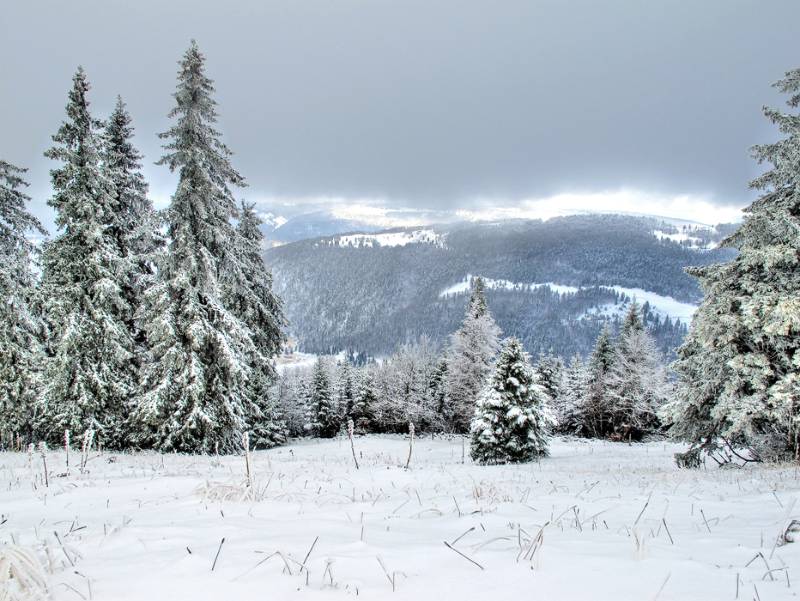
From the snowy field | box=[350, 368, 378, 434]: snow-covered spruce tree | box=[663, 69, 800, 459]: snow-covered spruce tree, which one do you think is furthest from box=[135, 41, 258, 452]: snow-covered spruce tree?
A: box=[350, 368, 378, 434]: snow-covered spruce tree

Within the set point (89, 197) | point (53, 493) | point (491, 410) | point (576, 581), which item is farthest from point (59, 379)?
point (576, 581)

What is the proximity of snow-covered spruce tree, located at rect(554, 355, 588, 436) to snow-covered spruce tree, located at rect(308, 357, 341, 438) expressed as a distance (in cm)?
2412

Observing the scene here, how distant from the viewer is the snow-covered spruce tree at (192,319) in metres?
15.2

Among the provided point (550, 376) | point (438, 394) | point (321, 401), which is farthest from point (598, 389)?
point (321, 401)

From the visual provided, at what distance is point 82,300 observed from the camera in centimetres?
1619

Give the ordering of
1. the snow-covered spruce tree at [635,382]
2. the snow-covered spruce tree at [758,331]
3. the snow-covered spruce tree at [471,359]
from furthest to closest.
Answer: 1. the snow-covered spruce tree at [635,382]
2. the snow-covered spruce tree at [471,359]
3. the snow-covered spruce tree at [758,331]

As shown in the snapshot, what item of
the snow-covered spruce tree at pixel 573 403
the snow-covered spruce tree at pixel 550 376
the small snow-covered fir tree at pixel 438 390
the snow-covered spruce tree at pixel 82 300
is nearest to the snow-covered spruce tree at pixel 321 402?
the small snow-covered fir tree at pixel 438 390

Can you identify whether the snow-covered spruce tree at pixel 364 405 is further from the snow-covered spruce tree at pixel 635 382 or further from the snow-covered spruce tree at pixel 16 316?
the snow-covered spruce tree at pixel 16 316

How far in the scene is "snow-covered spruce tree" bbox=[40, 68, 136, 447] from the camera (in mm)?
15789

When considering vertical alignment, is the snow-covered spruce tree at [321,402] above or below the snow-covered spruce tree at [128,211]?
below

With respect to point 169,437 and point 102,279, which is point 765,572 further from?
point 102,279

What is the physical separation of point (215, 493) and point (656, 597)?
430 centimetres

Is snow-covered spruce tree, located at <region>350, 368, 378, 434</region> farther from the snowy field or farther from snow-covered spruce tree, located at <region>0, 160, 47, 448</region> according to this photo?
the snowy field

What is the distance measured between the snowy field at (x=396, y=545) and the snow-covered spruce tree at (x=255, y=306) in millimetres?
13105
